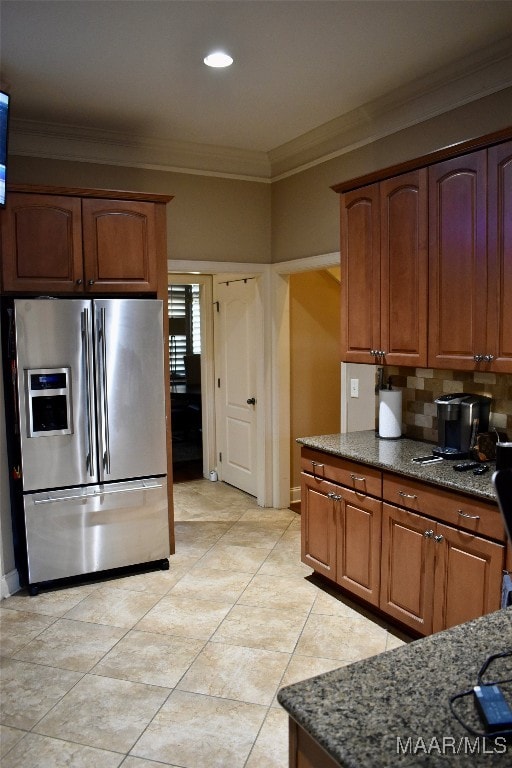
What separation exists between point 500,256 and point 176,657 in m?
2.43

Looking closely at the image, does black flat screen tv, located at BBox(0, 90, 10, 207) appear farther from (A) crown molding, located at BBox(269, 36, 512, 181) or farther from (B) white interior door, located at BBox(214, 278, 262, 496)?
(B) white interior door, located at BBox(214, 278, 262, 496)

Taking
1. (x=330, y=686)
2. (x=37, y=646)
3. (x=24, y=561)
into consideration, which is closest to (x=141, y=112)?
(x=24, y=561)

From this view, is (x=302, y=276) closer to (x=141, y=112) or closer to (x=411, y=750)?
(x=141, y=112)

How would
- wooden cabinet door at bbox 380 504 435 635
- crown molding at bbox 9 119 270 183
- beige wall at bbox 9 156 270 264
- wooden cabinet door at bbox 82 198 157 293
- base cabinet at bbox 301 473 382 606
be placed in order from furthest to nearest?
beige wall at bbox 9 156 270 264 < crown molding at bbox 9 119 270 183 < wooden cabinet door at bbox 82 198 157 293 < base cabinet at bbox 301 473 382 606 < wooden cabinet door at bbox 380 504 435 635

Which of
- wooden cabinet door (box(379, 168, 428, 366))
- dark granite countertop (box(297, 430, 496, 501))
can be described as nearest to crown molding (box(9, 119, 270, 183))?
wooden cabinet door (box(379, 168, 428, 366))

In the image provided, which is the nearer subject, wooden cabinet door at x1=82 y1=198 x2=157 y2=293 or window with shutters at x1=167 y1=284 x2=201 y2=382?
wooden cabinet door at x1=82 y1=198 x2=157 y2=293

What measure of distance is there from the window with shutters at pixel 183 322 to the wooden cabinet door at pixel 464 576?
4.91m

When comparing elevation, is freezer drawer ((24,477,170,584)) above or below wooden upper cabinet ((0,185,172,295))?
below

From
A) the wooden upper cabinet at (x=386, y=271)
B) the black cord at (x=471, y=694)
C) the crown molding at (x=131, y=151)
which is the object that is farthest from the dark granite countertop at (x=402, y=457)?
the crown molding at (x=131, y=151)

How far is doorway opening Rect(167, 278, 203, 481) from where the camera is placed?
7008 mm

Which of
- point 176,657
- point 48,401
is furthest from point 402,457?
point 48,401

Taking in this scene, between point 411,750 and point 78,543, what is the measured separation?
10.1 ft

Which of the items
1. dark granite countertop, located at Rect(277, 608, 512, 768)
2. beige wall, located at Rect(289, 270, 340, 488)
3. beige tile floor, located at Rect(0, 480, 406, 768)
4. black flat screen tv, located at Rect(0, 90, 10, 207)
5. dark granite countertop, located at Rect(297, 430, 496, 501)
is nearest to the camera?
dark granite countertop, located at Rect(277, 608, 512, 768)

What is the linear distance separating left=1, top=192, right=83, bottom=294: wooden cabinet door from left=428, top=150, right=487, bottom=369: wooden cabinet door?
6.82 feet
